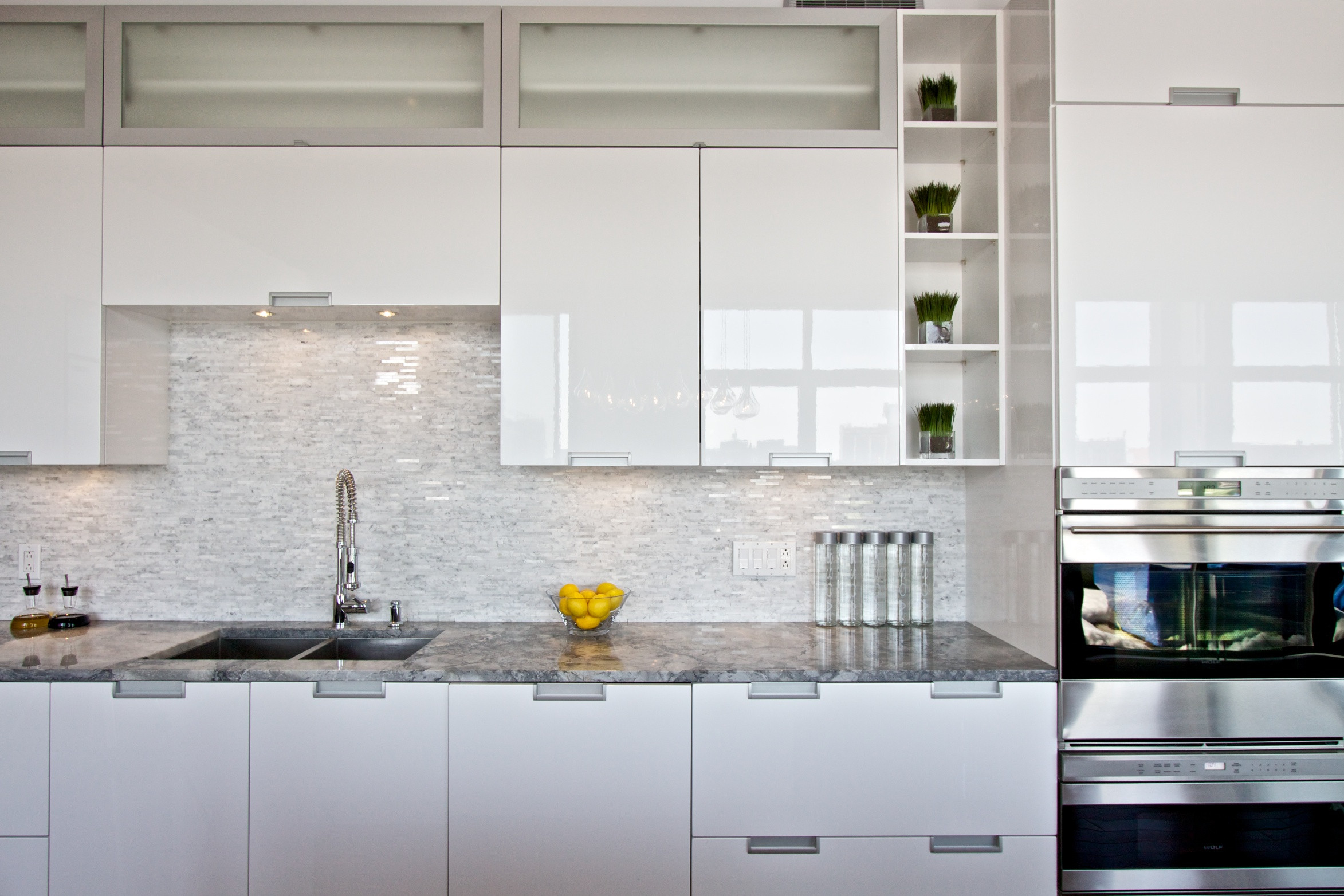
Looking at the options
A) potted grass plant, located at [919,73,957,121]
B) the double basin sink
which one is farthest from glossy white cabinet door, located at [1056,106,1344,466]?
the double basin sink

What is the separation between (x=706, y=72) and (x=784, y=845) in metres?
2.09

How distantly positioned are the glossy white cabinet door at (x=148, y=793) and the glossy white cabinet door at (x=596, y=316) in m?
0.99

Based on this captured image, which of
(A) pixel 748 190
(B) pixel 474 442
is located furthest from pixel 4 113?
(A) pixel 748 190

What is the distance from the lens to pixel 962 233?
211 cm

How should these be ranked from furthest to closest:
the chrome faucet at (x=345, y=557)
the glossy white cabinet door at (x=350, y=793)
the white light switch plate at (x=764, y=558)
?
1. the white light switch plate at (x=764, y=558)
2. the chrome faucet at (x=345, y=557)
3. the glossy white cabinet door at (x=350, y=793)

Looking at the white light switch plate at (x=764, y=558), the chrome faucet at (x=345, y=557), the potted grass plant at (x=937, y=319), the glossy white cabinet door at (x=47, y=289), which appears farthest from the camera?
the white light switch plate at (x=764, y=558)

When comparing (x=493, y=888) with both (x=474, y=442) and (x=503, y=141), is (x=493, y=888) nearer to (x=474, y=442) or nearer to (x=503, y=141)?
(x=474, y=442)

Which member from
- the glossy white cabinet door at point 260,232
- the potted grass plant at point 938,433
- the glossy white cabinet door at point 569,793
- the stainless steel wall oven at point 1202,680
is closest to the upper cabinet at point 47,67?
the glossy white cabinet door at point 260,232

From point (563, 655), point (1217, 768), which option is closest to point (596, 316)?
point (563, 655)

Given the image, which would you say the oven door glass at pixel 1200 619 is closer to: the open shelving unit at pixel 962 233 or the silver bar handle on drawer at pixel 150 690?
the open shelving unit at pixel 962 233

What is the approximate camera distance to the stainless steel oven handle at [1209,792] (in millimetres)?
1773

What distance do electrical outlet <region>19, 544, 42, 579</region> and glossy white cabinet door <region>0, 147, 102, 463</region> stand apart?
50 cm

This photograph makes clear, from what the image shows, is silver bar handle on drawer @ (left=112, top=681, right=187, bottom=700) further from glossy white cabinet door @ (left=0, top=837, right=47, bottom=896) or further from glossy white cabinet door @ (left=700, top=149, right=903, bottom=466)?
glossy white cabinet door @ (left=700, top=149, right=903, bottom=466)

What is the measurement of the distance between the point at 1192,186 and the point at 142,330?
116 inches
